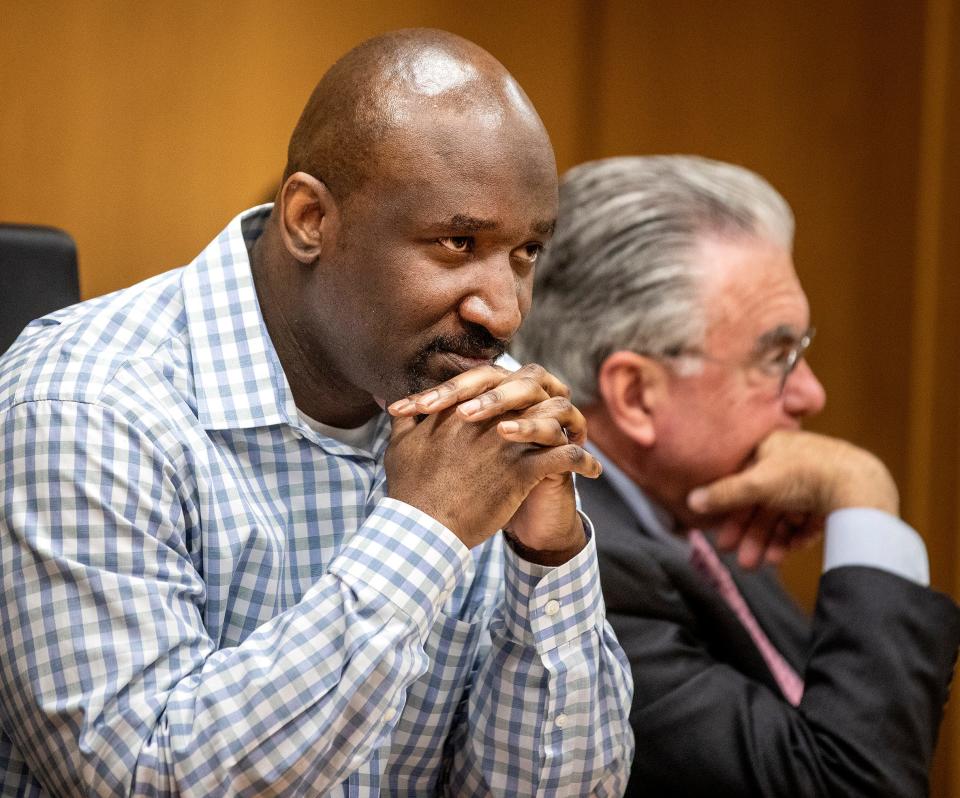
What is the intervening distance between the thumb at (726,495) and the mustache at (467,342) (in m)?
0.64

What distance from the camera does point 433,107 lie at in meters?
1.09

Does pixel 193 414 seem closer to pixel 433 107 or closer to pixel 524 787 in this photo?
pixel 433 107

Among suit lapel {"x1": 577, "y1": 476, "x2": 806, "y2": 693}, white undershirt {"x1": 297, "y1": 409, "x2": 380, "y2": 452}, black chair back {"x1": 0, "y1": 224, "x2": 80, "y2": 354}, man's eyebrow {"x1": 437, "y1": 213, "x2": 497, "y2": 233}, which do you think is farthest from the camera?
suit lapel {"x1": 577, "y1": 476, "x2": 806, "y2": 693}

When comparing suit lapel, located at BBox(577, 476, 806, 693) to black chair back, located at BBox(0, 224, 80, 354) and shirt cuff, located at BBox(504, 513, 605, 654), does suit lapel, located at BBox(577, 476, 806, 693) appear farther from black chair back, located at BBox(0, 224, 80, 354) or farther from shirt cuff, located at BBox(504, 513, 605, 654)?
black chair back, located at BBox(0, 224, 80, 354)

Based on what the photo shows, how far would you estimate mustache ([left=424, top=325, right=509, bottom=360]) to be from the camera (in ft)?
3.63

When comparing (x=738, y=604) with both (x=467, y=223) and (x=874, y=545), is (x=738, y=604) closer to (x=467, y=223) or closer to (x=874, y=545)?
(x=874, y=545)

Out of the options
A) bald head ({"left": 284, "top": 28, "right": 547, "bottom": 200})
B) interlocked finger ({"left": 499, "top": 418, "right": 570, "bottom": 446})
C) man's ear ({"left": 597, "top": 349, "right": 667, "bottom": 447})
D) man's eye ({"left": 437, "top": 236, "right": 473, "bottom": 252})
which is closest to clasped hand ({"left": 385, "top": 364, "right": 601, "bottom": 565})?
interlocked finger ({"left": 499, "top": 418, "right": 570, "bottom": 446})

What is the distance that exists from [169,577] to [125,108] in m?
0.81

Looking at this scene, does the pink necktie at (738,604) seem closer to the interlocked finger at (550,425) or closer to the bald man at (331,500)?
the bald man at (331,500)

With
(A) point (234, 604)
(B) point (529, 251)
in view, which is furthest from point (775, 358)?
(A) point (234, 604)

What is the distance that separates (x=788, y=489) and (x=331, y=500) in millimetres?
715

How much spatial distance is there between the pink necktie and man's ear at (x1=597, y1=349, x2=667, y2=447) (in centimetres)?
21

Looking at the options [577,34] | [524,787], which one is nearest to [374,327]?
[524,787]

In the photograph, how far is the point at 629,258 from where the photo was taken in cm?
168
